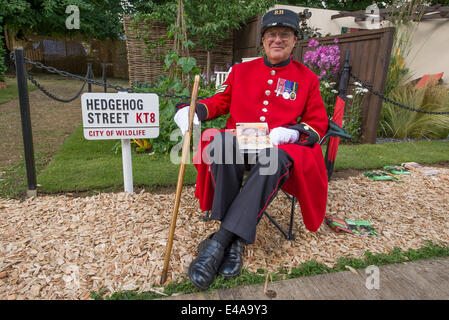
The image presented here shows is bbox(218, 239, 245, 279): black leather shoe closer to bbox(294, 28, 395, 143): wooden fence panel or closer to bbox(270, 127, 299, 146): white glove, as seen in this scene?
bbox(270, 127, 299, 146): white glove

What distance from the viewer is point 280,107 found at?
6.66 feet

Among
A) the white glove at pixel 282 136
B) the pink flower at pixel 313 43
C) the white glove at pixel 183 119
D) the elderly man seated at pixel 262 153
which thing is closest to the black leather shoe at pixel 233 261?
the elderly man seated at pixel 262 153

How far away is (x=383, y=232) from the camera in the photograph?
2234 mm

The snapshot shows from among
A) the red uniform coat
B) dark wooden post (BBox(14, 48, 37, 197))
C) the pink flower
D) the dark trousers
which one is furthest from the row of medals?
the pink flower

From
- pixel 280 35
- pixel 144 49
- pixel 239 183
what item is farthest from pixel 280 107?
pixel 144 49

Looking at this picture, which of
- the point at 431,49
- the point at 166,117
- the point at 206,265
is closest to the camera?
the point at 206,265

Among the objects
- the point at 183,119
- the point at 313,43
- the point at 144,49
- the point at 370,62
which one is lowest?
the point at 183,119

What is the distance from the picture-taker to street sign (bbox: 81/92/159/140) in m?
2.22

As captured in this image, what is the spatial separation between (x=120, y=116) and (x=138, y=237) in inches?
37.4

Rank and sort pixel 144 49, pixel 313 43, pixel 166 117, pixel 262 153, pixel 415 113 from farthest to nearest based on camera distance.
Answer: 1. pixel 144 49
2. pixel 313 43
3. pixel 415 113
4. pixel 166 117
5. pixel 262 153

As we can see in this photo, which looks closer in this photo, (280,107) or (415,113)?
(280,107)

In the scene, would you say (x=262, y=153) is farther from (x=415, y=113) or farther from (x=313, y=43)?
(x=415, y=113)

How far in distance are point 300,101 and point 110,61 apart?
57.3ft

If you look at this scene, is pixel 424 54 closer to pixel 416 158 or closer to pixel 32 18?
pixel 416 158
